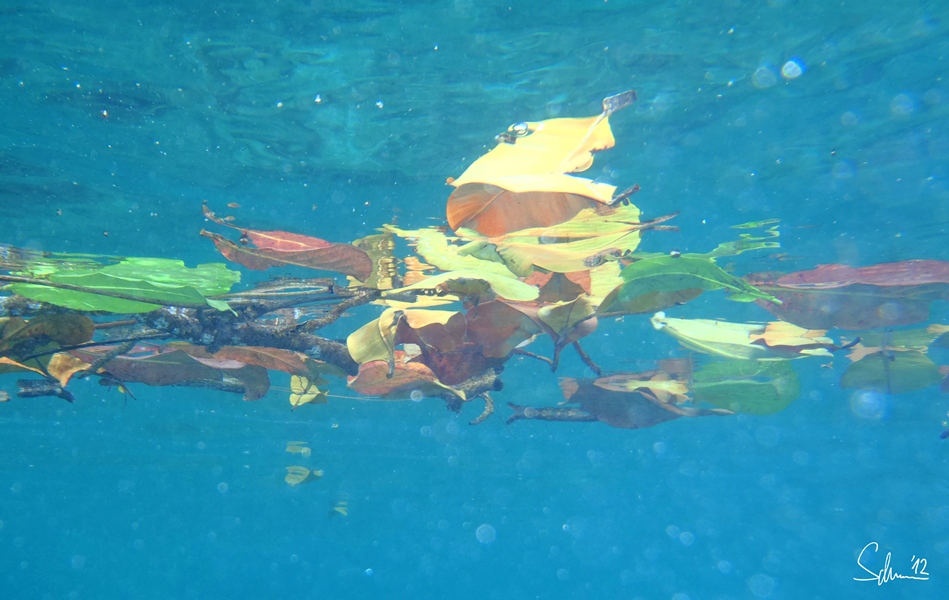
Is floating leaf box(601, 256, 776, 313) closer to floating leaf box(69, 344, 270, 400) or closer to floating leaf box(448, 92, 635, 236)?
floating leaf box(448, 92, 635, 236)

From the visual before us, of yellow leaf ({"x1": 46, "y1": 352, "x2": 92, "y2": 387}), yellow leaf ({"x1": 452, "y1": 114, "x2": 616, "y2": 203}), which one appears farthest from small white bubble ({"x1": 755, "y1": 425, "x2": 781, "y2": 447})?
yellow leaf ({"x1": 46, "y1": 352, "x2": 92, "y2": 387})

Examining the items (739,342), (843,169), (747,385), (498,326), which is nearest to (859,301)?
(739,342)

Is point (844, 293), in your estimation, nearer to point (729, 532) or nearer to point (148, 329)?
point (148, 329)

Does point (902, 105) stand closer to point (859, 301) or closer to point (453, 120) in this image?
point (859, 301)

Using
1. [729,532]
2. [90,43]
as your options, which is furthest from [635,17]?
[729,532]

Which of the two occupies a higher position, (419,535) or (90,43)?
(90,43)

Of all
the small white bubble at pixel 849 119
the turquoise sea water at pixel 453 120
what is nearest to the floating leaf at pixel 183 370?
the turquoise sea water at pixel 453 120

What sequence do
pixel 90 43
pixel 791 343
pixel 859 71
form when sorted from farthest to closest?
pixel 859 71
pixel 90 43
pixel 791 343

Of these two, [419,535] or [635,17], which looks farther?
[419,535]
